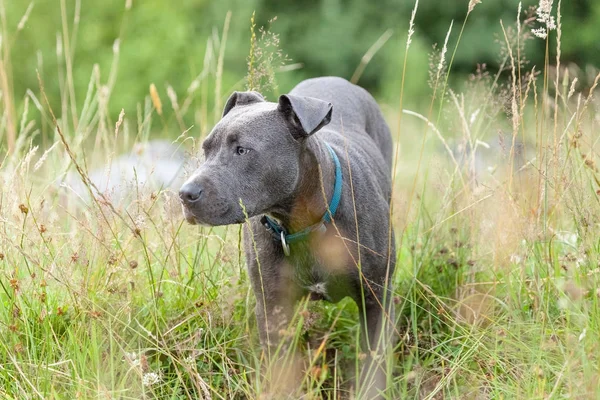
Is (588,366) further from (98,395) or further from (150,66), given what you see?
(150,66)

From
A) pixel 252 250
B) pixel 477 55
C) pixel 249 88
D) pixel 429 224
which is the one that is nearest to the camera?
pixel 252 250

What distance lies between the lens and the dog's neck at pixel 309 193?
3602mm

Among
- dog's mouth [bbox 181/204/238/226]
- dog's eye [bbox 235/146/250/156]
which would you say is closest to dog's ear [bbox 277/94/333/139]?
dog's eye [bbox 235/146/250/156]

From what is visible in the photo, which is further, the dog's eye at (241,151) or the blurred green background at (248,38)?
the blurred green background at (248,38)

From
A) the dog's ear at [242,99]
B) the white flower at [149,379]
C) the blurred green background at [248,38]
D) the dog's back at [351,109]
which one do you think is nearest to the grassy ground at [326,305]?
the white flower at [149,379]

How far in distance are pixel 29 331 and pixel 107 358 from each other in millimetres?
417

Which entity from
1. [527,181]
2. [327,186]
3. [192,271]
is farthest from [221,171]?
[527,181]

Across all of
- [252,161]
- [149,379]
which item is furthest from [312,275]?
[149,379]

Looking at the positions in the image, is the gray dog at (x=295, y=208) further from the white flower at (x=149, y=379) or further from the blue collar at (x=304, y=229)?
the white flower at (x=149, y=379)

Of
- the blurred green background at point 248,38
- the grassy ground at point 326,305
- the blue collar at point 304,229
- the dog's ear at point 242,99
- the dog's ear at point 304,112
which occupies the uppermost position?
the dog's ear at point 304,112

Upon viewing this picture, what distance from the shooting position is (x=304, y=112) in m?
3.41

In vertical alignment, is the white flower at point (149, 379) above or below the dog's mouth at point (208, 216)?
below

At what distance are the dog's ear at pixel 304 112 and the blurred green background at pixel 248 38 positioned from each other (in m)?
12.6

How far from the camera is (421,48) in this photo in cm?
2008
